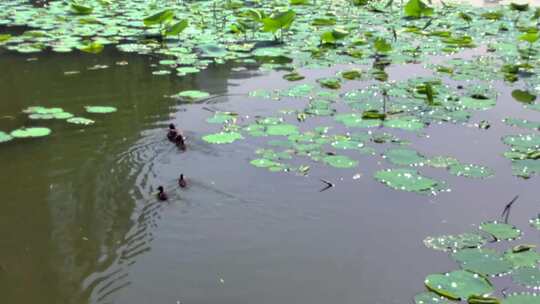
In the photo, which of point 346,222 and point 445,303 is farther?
point 346,222

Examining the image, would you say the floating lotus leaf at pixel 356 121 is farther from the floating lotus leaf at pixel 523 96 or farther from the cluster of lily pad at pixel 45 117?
the cluster of lily pad at pixel 45 117

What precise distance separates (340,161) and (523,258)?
1246mm

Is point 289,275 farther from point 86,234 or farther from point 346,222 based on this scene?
point 86,234

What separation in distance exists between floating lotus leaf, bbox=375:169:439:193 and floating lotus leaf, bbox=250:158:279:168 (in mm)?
638

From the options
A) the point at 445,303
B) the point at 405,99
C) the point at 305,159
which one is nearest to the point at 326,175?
the point at 305,159

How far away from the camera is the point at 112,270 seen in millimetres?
2291

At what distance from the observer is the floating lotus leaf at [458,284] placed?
2.07 m

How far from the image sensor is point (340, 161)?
325 centimetres

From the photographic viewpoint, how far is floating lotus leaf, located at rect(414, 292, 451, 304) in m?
2.05

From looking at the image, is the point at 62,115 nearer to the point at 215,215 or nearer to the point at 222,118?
the point at 222,118

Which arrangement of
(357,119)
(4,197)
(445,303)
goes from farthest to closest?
(357,119) → (4,197) → (445,303)

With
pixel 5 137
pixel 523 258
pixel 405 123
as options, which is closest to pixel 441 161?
pixel 405 123

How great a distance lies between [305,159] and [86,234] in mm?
1388

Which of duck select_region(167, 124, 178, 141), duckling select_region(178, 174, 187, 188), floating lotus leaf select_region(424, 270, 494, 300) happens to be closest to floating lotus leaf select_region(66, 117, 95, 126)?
duck select_region(167, 124, 178, 141)
